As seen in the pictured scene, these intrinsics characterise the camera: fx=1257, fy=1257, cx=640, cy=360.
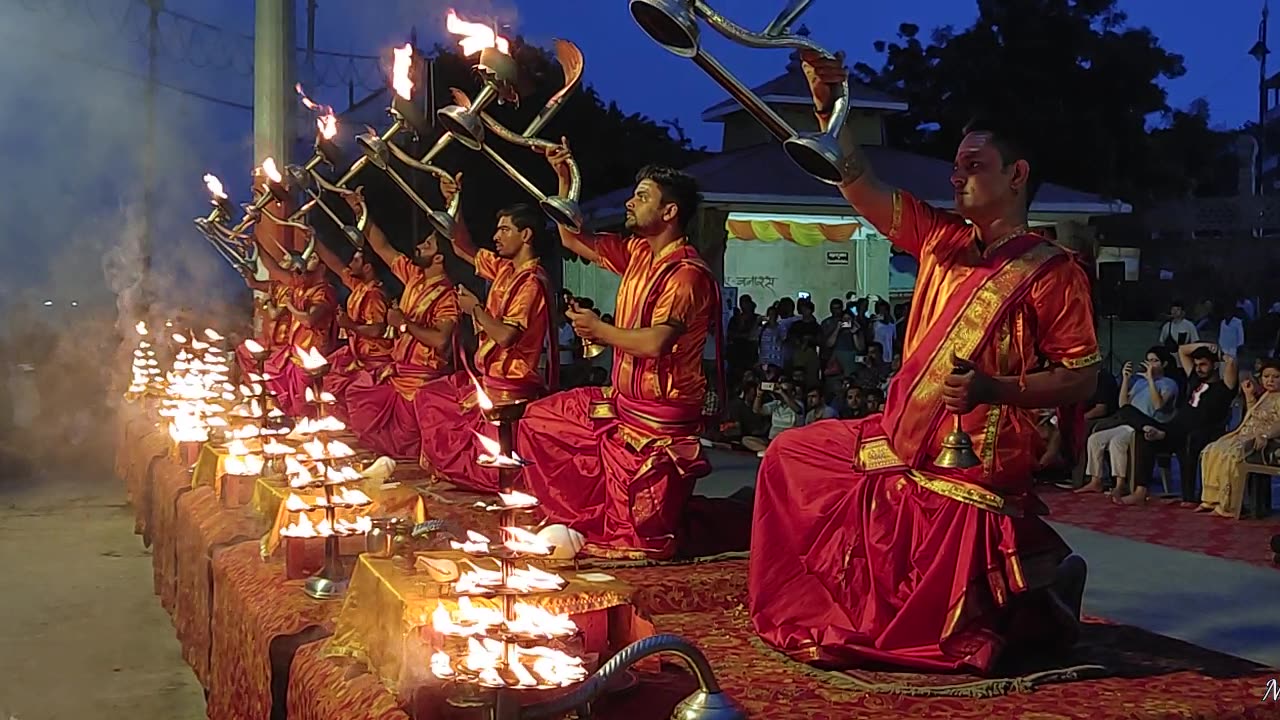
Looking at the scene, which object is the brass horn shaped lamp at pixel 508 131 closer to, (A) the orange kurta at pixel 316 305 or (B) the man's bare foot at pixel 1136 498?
(A) the orange kurta at pixel 316 305

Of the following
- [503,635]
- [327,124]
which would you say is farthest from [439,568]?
[327,124]

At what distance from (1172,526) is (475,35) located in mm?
4489

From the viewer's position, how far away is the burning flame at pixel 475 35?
171 inches

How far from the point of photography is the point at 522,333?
499cm

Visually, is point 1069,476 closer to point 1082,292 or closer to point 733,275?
point 1082,292

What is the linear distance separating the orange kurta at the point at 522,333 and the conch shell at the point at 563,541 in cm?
130

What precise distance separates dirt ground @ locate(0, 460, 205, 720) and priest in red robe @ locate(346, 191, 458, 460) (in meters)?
1.31

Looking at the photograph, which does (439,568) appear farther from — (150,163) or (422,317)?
(150,163)

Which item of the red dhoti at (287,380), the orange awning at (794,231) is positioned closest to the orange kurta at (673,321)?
the red dhoti at (287,380)

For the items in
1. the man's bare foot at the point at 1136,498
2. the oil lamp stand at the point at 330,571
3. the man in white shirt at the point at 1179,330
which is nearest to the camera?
the oil lamp stand at the point at 330,571

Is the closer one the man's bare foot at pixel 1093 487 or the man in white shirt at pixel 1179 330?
the man's bare foot at pixel 1093 487

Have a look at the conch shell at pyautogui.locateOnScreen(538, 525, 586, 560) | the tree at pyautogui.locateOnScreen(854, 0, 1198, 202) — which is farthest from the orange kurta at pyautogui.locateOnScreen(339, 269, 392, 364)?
the tree at pyautogui.locateOnScreen(854, 0, 1198, 202)

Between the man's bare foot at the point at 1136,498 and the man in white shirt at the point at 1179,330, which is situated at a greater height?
the man in white shirt at the point at 1179,330

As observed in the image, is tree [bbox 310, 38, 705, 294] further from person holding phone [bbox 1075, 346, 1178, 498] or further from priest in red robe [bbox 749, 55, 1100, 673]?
priest in red robe [bbox 749, 55, 1100, 673]
